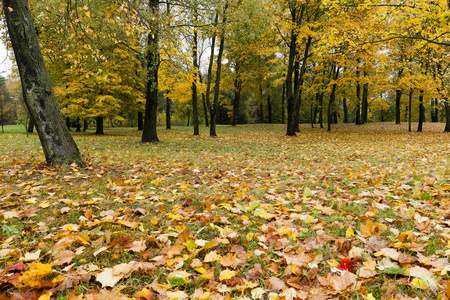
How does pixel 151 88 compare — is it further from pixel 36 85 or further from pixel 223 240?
pixel 223 240

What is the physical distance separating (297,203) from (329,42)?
7533 millimetres

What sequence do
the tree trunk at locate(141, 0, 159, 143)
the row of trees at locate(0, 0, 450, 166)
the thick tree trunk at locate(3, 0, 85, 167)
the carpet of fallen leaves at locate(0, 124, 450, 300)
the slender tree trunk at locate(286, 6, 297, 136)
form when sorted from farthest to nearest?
the slender tree trunk at locate(286, 6, 297, 136)
the tree trunk at locate(141, 0, 159, 143)
the row of trees at locate(0, 0, 450, 166)
the thick tree trunk at locate(3, 0, 85, 167)
the carpet of fallen leaves at locate(0, 124, 450, 300)

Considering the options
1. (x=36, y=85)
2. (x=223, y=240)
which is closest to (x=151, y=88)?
A: (x=36, y=85)

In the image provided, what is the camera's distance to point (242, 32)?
39.3 feet

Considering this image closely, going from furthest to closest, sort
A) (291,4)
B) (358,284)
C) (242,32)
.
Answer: (291,4) < (242,32) < (358,284)

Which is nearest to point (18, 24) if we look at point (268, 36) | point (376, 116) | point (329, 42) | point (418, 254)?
point (418, 254)

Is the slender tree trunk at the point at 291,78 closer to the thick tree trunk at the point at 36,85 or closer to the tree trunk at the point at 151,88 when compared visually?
the tree trunk at the point at 151,88

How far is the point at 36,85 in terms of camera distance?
494 centimetres

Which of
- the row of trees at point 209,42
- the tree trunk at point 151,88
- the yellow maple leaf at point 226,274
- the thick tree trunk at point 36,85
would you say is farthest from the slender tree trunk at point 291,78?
the yellow maple leaf at point 226,274

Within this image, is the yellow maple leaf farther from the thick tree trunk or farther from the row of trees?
the row of trees

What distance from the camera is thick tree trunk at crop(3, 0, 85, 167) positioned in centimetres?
476

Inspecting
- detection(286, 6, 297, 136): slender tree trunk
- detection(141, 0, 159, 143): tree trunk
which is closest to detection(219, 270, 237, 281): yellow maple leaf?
detection(141, 0, 159, 143): tree trunk

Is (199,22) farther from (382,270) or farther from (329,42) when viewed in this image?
(382,270)

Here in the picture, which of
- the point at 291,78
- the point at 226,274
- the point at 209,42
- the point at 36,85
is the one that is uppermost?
the point at 209,42
